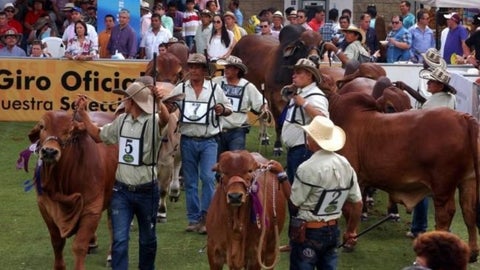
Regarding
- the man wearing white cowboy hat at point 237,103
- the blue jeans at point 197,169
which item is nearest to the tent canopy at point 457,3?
the man wearing white cowboy hat at point 237,103

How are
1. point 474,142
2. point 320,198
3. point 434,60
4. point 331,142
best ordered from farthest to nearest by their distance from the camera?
point 434,60, point 474,142, point 331,142, point 320,198

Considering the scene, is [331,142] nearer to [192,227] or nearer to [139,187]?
[139,187]

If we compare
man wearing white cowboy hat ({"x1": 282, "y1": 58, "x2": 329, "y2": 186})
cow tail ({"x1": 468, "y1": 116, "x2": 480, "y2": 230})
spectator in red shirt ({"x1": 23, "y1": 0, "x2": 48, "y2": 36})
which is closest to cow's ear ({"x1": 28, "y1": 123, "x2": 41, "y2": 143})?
man wearing white cowboy hat ({"x1": 282, "y1": 58, "x2": 329, "y2": 186})

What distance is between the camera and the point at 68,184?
454 inches

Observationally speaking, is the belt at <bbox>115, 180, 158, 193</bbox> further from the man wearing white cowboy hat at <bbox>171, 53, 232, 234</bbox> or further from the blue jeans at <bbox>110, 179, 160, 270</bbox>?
the man wearing white cowboy hat at <bbox>171, 53, 232, 234</bbox>

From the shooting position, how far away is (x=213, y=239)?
34.1ft

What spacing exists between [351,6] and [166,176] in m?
19.0

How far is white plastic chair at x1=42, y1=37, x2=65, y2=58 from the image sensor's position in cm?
2202

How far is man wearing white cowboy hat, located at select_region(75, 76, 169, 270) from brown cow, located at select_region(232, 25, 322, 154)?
17.2 ft

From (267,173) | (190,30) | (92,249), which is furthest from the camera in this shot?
(190,30)

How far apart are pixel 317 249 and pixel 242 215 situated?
75 cm

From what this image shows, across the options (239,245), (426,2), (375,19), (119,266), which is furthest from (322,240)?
(375,19)

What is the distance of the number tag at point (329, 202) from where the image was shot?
32.0ft

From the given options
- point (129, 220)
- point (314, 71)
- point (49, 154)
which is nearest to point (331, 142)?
point (129, 220)
